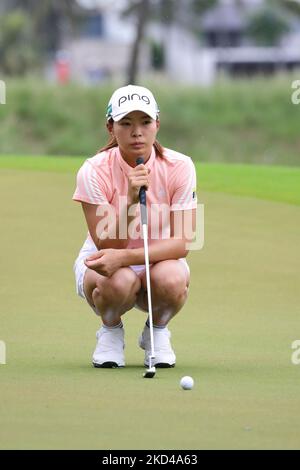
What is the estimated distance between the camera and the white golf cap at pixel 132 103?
7.62m

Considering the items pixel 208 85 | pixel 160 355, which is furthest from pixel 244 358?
pixel 208 85

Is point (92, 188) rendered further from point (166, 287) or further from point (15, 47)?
point (15, 47)

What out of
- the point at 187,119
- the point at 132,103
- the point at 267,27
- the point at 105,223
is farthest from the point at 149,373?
the point at 267,27

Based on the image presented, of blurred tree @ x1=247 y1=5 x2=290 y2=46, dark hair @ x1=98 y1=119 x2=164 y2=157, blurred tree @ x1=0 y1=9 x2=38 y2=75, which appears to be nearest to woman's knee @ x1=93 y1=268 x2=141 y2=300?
dark hair @ x1=98 y1=119 x2=164 y2=157

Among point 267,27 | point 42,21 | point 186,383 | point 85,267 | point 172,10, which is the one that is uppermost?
point 267,27

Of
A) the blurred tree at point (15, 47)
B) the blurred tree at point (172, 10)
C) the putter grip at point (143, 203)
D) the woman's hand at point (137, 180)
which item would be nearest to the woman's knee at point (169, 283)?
the putter grip at point (143, 203)

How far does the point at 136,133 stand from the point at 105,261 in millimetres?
674

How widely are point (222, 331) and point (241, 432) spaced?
350cm

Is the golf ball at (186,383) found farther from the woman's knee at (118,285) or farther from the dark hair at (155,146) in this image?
the dark hair at (155,146)

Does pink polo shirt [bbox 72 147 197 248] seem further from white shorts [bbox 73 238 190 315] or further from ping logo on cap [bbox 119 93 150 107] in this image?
ping logo on cap [bbox 119 93 150 107]

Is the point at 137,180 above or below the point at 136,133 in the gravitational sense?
below

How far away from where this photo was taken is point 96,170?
25.9ft

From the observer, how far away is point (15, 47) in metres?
78.8

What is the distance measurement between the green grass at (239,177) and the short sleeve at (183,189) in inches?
277
